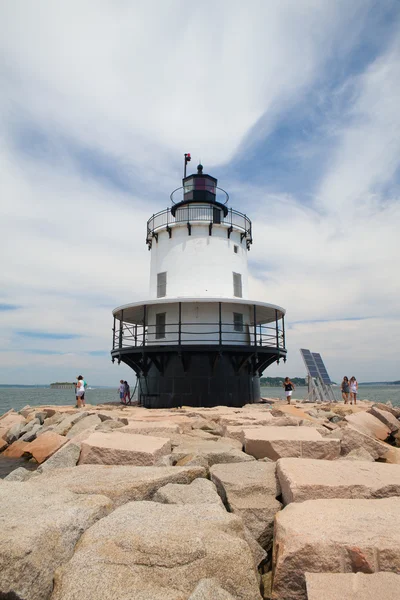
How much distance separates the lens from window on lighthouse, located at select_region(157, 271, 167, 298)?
66.6 feet

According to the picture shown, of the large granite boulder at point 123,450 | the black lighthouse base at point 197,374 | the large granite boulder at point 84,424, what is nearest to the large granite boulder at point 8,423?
the large granite boulder at point 84,424

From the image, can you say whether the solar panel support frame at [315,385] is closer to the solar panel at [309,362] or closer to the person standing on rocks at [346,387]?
the solar panel at [309,362]

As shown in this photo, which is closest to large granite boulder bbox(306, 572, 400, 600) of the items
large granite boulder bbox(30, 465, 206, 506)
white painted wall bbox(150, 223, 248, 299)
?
large granite boulder bbox(30, 465, 206, 506)

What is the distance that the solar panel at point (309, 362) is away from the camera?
2544 centimetres

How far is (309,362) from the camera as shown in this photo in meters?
26.0

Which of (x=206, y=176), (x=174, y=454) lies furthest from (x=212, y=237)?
(x=174, y=454)

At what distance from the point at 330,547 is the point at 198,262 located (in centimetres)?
1699

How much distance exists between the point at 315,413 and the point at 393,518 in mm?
10860

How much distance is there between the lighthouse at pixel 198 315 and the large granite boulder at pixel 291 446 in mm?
9646

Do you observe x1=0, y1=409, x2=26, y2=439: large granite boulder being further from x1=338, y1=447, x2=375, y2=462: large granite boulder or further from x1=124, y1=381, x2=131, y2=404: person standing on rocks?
x1=338, y1=447, x2=375, y2=462: large granite boulder

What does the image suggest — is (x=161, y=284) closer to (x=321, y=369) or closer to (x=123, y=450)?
(x=321, y=369)

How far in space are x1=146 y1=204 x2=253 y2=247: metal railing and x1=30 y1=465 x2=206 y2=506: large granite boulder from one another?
1550 cm

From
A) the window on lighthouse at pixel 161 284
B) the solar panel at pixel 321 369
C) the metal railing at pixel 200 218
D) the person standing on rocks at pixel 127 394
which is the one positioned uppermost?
the metal railing at pixel 200 218

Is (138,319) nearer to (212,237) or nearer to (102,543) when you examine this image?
(212,237)
